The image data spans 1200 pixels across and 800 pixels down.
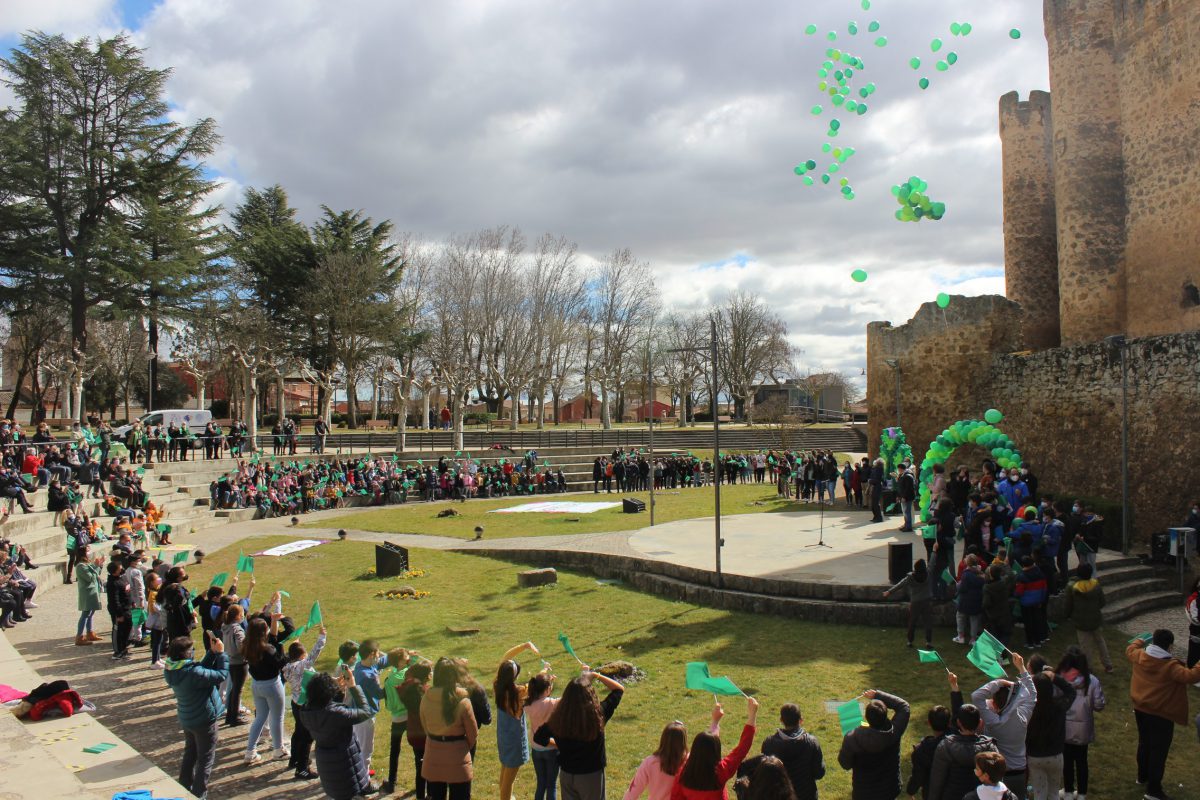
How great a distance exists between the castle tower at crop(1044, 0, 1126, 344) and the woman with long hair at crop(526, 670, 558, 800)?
67.5 feet

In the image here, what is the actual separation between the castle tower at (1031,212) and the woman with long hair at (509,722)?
23.5 meters

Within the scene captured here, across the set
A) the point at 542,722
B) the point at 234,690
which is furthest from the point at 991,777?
the point at 234,690


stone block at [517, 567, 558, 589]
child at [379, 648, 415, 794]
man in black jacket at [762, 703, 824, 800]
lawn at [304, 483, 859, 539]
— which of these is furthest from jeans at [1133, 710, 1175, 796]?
lawn at [304, 483, 859, 539]

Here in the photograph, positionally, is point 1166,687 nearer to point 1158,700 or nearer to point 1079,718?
point 1158,700

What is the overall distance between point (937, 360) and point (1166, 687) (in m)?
17.9

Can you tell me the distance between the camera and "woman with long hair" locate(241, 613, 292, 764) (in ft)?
22.6

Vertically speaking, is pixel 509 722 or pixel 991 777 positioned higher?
Result: pixel 991 777

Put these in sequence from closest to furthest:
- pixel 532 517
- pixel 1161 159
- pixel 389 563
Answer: pixel 389 563 → pixel 1161 159 → pixel 532 517

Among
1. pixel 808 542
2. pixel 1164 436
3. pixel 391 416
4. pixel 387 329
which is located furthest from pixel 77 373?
pixel 1164 436

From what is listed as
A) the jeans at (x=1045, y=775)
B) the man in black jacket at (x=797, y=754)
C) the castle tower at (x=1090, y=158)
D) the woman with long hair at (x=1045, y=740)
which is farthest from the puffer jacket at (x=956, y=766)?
the castle tower at (x=1090, y=158)

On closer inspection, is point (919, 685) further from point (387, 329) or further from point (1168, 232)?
point (387, 329)

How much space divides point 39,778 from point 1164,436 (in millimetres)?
17902

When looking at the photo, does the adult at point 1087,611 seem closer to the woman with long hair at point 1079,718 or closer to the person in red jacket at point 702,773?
the woman with long hair at point 1079,718

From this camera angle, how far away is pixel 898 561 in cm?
1159
